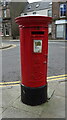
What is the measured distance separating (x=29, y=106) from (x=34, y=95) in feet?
0.81

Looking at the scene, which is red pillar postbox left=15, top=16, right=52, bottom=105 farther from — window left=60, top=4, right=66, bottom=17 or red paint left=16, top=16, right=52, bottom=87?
window left=60, top=4, right=66, bottom=17

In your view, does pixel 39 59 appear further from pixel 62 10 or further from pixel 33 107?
pixel 62 10

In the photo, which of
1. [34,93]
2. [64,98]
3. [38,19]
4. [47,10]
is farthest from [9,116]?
[47,10]

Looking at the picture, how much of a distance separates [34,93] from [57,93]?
78 cm

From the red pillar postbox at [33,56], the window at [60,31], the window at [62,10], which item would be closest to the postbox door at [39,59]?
the red pillar postbox at [33,56]

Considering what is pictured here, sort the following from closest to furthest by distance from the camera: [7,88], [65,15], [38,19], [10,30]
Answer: [38,19] < [7,88] < [65,15] < [10,30]

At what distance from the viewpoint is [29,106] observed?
2.75m

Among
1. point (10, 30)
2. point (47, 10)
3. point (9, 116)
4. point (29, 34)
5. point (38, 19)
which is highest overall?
point (47, 10)

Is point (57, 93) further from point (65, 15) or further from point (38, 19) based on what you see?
point (65, 15)

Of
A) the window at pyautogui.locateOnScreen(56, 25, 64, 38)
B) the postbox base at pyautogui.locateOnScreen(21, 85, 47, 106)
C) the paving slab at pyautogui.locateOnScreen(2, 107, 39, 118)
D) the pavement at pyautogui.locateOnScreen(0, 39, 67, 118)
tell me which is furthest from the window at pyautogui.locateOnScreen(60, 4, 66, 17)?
the paving slab at pyautogui.locateOnScreen(2, 107, 39, 118)

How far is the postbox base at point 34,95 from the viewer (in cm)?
274

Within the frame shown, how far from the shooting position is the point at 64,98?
3.00 meters

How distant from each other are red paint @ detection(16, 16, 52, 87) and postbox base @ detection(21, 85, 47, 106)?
0.29ft

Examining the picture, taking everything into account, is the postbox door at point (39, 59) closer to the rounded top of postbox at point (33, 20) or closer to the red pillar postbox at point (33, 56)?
the red pillar postbox at point (33, 56)
